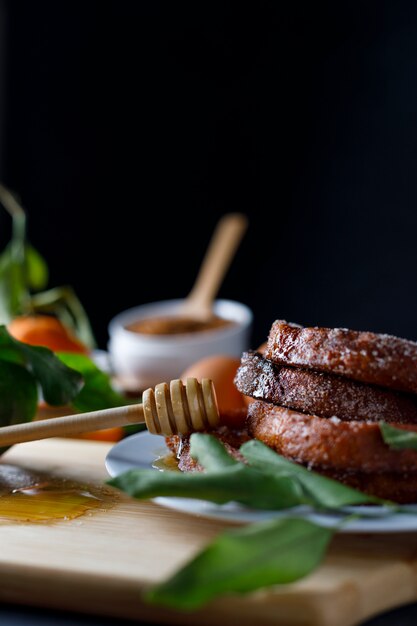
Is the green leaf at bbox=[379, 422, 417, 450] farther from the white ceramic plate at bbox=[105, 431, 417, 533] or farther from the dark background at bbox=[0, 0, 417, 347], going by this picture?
the dark background at bbox=[0, 0, 417, 347]

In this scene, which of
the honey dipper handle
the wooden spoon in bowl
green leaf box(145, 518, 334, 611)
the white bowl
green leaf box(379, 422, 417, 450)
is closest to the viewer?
green leaf box(145, 518, 334, 611)

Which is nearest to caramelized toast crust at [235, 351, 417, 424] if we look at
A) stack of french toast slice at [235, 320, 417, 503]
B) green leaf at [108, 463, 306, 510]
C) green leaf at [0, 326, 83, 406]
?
stack of french toast slice at [235, 320, 417, 503]

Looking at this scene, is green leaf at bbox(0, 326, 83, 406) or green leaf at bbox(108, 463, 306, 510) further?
green leaf at bbox(0, 326, 83, 406)

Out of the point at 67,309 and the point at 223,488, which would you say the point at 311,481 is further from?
the point at 67,309

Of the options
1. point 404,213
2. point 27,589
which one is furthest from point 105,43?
point 27,589

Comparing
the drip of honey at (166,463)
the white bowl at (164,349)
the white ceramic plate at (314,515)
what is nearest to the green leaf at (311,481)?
the white ceramic plate at (314,515)

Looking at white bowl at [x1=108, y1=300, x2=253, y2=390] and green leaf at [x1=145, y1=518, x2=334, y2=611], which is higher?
green leaf at [x1=145, y1=518, x2=334, y2=611]

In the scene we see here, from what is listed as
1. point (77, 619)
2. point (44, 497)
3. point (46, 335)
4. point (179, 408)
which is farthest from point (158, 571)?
point (46, 335)
